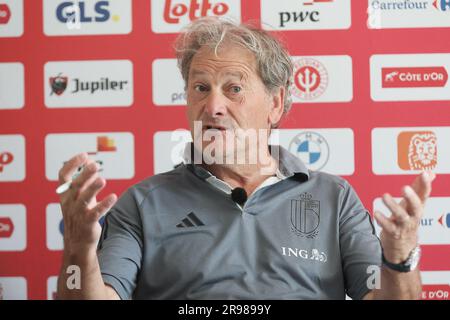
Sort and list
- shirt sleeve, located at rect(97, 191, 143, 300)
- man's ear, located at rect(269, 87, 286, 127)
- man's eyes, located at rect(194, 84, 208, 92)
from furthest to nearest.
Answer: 1. man's ear, located at rect(269, 87, 286, 127)
2. man's eyes, located at rect(194, 84, 208, 92)
3. shirt sleeve, located at rect(97, 191, 143, 300)

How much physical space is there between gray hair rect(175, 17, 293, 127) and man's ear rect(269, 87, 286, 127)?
0.02m

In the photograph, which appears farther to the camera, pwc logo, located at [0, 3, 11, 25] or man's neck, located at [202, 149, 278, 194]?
pwc logo, located at [0, 3, 11, 25]

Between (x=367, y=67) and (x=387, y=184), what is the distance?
404mm

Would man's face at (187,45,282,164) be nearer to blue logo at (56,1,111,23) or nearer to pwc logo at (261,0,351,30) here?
pwc logo at (261,0,351,30)

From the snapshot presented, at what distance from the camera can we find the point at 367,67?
1970 mm

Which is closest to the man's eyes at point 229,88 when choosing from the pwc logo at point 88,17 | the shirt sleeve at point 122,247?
the shirt sleeve at point 122,247

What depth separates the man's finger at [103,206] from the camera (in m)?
0.96

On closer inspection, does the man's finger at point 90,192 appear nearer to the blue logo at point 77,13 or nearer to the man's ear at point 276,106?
the man's ear at point 276,106

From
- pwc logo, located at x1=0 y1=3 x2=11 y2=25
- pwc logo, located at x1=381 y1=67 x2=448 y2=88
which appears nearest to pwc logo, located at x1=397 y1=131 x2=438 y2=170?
pwc logo, located at x1=381 y1=67 x2=448 y2=88

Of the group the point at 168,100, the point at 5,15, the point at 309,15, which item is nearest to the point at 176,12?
the point at 168,100

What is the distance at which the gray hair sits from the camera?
1.47 metres

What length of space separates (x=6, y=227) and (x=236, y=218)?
1.02 metres

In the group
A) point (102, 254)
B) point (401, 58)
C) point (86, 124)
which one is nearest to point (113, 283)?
point (102, 254)
